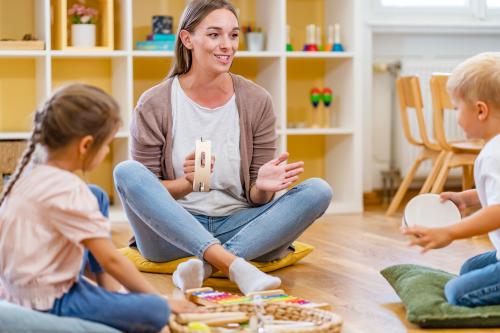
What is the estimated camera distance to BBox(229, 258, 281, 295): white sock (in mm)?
2189

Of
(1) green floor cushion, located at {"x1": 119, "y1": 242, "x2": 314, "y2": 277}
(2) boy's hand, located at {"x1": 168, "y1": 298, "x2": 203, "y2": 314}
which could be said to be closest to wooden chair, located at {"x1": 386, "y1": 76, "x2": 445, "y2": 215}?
(1) green floor cushion, located at {"x1": 119, "y1": 242, "x2": 314, "y2": 277}

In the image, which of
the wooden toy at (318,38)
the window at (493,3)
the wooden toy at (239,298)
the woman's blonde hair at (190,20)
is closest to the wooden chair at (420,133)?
the wooden toy at (318,38)

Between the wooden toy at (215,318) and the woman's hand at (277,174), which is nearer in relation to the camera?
the wooden toy at (215,318)

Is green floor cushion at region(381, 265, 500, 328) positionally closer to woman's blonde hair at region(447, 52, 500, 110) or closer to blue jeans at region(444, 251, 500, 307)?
blue jeans at region(444, 251, 500, 307)

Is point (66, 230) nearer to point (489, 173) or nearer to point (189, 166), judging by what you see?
point (189, 166)

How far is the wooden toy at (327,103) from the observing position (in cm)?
434

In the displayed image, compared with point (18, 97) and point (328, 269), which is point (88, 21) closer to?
point (18, 97)

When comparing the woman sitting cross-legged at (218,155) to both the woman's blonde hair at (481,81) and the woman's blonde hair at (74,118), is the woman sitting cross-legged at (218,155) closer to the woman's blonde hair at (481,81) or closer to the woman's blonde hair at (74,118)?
the woman's blonde hair at (481,81)

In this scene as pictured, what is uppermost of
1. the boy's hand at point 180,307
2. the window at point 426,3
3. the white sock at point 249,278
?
the window at point 426,3

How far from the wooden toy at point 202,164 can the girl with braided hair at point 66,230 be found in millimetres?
573

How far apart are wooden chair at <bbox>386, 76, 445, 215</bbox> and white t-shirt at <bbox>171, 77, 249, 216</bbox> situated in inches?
58.1

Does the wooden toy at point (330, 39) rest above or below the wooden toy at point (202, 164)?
above

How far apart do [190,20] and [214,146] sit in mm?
377

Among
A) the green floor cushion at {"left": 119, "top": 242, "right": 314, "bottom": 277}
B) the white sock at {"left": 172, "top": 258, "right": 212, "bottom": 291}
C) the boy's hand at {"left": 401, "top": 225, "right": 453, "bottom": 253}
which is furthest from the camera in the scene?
the green floor cushion at {"left": 119, "top": 242, "right": 314, "bottom": 277}
